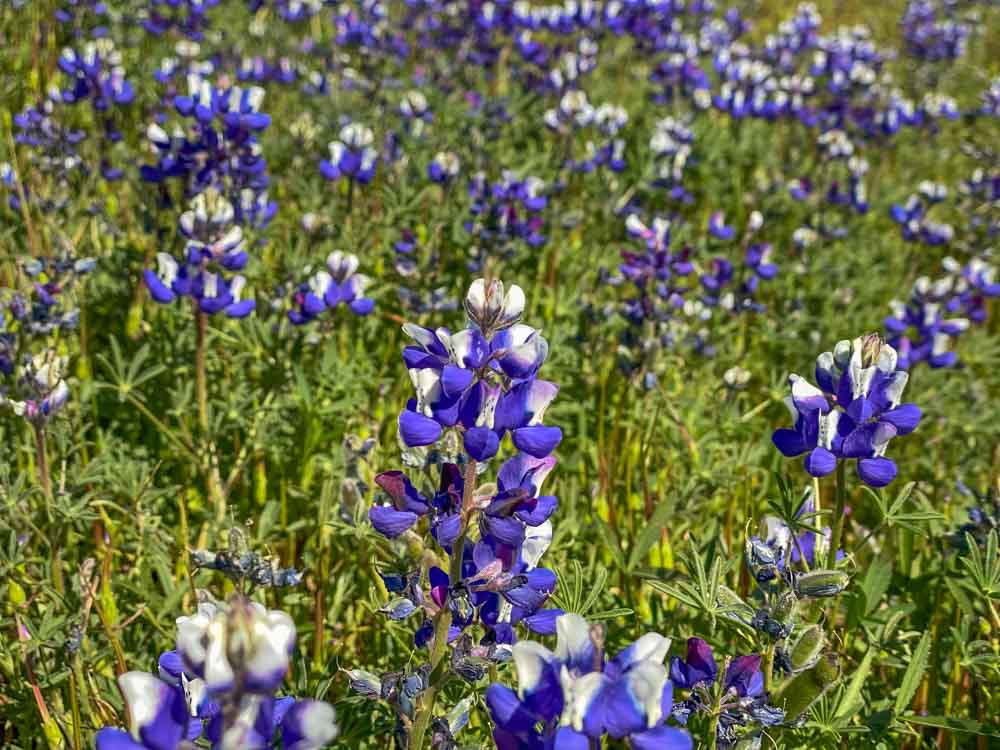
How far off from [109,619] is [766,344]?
304 centimetres

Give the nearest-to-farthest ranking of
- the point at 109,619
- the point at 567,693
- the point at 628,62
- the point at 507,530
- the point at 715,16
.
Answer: the point at 567,693, the point at 507,530, the point at 109,619, the point at 628,62, the point at 715,16

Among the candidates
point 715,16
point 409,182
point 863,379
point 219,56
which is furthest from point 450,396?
point 715,16

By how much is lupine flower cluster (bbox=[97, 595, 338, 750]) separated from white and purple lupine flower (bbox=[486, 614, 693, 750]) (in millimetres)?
220

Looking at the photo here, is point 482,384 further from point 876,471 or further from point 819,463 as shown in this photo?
point 876,471

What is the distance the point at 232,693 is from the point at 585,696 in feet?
1.22

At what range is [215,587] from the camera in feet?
8.29

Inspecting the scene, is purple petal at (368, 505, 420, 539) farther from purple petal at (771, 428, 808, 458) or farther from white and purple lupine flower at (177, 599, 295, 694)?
purple petal at (771, 428, 808, 458)

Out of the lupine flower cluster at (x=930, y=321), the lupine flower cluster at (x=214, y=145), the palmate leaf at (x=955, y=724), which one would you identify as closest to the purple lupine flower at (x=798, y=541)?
the palmate leaf at (x=955, y=724)

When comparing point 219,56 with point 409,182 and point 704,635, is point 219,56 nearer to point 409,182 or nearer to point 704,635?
point 409,182

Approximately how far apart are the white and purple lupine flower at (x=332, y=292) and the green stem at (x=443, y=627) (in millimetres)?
1696

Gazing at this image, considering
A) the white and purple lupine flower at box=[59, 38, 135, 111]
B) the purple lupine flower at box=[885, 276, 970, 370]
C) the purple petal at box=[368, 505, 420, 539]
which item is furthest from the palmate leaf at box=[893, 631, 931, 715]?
the white and purple lupine flower at box=[59, 38, 135, 111]

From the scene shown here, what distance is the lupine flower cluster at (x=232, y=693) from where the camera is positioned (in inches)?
36.8

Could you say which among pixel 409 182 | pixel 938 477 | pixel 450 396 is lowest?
pixel 938 477

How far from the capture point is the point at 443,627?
147cm
